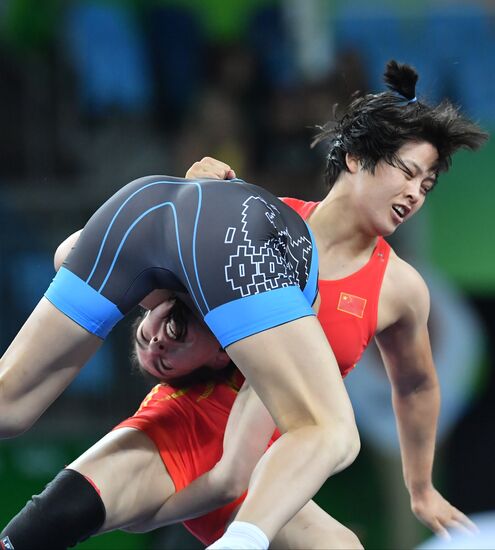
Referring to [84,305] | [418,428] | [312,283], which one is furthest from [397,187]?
[84,305]

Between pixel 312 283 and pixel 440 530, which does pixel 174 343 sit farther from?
pixel 440 530

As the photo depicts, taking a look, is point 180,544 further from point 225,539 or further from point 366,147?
point 225,539

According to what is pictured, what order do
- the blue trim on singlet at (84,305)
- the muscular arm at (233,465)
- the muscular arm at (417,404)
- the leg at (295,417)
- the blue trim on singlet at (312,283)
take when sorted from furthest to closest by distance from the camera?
the muscular arm at (417,404), the muscular arm at (233,465), the blue trim on singlet at (312,283), the blue trim on singlet at (84,305), the leg at (295,417)

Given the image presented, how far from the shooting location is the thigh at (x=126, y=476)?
2.73 m

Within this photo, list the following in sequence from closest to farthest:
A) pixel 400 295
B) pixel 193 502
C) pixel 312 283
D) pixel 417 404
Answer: pixel 312 283, pixel 193 502, pixel 400 295, pixel 417 404

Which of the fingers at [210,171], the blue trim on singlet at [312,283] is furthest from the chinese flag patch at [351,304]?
the fingers at [210,171]

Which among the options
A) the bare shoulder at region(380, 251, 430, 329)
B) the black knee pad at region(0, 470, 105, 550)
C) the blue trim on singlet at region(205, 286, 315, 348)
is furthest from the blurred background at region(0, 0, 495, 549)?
the blue trim on singlet at region(205, 286, 315, 348)

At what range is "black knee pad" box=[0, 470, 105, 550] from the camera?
2.64 m

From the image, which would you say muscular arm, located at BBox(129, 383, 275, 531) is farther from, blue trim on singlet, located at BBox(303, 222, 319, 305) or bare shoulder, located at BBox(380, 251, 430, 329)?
bare shoulder, located at BBox(380, 251, 430, 329)

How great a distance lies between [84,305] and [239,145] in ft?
9.78

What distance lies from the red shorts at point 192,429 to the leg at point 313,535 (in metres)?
0.17

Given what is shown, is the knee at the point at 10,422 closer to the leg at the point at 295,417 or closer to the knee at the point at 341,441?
the leg at the point at 295,417

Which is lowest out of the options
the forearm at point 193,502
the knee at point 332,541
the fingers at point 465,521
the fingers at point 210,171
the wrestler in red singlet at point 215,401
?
the fingers at point 465,521

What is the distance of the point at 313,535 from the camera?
2.78 meters
